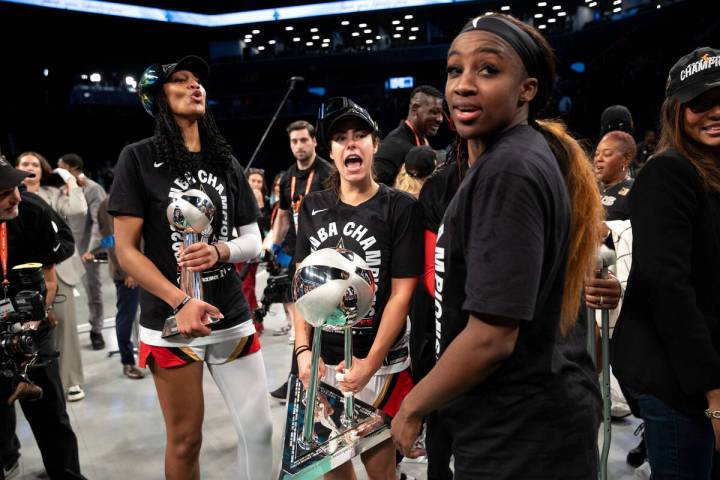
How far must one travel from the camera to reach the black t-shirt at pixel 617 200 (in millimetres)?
3250

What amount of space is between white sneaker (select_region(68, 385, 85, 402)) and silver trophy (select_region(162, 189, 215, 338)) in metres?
2.62

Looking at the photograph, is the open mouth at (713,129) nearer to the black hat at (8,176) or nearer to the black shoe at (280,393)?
the black hat at (8,176)

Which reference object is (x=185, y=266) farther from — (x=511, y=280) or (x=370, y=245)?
(x=511, y=280)

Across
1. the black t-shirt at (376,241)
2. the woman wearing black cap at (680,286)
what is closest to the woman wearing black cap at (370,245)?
the black t-shirt at (376,241)

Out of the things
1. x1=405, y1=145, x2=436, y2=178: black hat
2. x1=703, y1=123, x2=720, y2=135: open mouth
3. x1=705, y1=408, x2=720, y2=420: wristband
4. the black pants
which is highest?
x1=703, y1=123, x2=720, y2=135: open mouth

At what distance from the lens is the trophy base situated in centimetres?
134

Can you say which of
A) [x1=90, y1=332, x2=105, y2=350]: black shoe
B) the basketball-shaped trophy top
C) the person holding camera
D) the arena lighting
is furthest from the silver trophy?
the arena lighting

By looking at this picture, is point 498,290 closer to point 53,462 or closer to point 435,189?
point 435,189

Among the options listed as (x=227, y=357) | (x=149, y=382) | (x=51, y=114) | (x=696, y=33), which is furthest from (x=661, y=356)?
(x=51, y=114)

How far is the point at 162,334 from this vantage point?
1.95 m

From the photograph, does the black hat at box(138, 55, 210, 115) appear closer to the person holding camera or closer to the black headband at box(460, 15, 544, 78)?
the person holding camera

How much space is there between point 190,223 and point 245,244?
1.20ft

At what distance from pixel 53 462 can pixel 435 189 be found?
2.18m

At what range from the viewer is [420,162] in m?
2.97
